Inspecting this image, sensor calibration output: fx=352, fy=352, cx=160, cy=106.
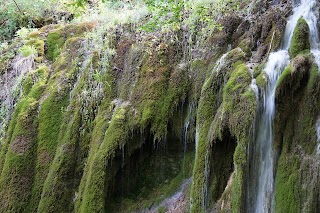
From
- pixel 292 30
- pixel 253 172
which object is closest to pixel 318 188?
pixel 253 172

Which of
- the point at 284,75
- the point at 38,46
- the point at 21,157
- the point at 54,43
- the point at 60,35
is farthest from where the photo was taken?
the point at 60,35

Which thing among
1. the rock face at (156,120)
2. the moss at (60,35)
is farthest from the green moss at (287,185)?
the moss at (60,35)

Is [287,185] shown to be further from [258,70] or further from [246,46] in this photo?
[246,46]

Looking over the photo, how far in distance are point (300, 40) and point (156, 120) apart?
284 cm

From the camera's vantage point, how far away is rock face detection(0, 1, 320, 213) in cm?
448

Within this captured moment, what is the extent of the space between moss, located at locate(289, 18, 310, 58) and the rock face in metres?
0.02

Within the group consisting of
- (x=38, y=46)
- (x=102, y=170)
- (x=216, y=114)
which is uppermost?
(x=38, y=46)

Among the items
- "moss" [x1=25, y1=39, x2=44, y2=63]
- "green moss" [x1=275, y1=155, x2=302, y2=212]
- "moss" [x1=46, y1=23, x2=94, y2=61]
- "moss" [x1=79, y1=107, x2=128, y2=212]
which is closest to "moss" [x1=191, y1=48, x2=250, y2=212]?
"green moss" [x1=275, y1=155, x2=302, y2=212]

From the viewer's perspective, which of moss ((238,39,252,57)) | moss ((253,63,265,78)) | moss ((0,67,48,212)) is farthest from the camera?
moss ((0,67,48,212))

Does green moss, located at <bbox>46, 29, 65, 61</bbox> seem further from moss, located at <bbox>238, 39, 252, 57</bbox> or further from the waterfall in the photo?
the waterfall

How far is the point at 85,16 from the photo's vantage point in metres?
10.1

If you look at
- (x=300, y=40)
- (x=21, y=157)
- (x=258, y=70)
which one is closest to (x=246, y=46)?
(x=258, y=70)

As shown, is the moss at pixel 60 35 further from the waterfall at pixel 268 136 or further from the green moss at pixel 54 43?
the waterfall at pixel 268 136

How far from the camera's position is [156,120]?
6.55 meters
